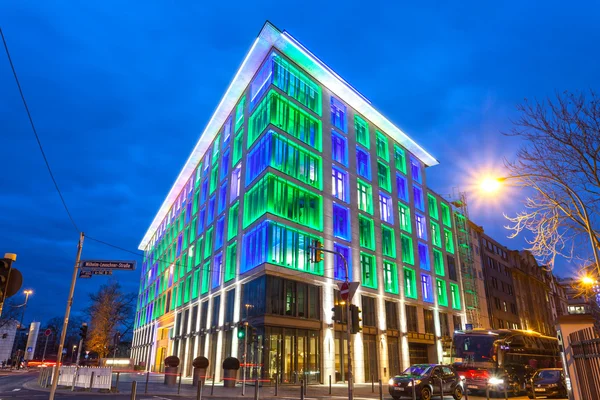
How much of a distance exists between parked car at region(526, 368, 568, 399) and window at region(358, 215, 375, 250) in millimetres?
18945

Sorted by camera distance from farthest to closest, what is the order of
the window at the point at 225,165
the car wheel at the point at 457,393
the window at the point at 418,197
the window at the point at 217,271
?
the window at the point at 418,197
the window at the point at 225,165
the window at the point at 217,271
the car wheel at the point at 457,393

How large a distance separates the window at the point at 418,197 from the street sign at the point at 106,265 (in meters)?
41.8

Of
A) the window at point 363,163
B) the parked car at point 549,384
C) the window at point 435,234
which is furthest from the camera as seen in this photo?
the window at point 435,234

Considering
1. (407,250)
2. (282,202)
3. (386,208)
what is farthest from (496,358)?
(386,208)

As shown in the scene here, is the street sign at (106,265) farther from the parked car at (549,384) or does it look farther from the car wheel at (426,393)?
the parked car at (549,384)

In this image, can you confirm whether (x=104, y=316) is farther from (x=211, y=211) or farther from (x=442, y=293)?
(x=442, y=293)

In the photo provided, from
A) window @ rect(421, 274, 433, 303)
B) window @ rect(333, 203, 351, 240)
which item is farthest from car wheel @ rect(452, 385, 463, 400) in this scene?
window @ rect(421, 274, 433, 303)

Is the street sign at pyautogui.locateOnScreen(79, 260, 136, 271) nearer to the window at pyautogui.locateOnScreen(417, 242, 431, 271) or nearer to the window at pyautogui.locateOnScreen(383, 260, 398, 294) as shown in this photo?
the window at pyautogui.locateOnScreen(383, 260, 398, 294)

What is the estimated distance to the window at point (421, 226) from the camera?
49422 mm

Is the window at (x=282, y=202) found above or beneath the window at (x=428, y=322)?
above

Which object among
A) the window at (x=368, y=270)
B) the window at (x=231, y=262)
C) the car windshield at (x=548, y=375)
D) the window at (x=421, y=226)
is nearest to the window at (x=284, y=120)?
the window at (x=231, y=262)

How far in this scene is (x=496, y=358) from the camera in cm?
2342

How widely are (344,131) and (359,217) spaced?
8998 mm

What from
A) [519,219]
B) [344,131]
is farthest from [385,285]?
[519,219]
